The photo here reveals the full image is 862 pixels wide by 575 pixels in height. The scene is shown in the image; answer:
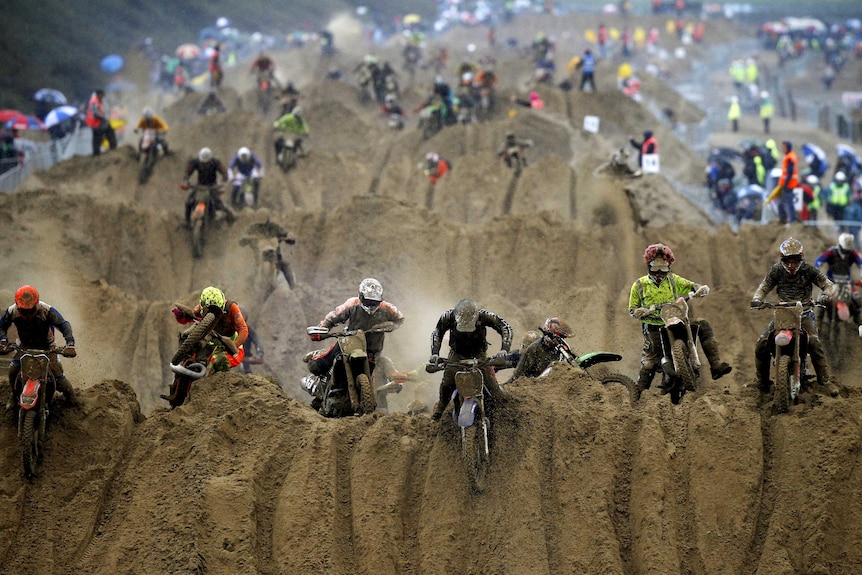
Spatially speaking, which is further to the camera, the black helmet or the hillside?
the black helmet

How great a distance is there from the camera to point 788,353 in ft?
35.4

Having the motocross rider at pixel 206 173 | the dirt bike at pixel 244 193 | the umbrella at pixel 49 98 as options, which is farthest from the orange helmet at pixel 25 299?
the umbrella at pixel 49 98

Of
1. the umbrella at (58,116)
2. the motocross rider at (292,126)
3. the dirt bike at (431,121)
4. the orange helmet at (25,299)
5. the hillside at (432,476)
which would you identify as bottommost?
the hillside at (432,476)

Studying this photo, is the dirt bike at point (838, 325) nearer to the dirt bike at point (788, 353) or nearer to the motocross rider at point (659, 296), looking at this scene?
the motocross rider at point (659, 296)

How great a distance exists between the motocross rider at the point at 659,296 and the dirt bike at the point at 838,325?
16.3 feet

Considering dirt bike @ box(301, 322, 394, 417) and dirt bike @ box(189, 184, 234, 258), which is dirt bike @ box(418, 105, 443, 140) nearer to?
dirt bike @ box(189, 184, 234, 258)

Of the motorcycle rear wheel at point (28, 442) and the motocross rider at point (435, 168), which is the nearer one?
the motorcycle rear wheel at point (28, 442)

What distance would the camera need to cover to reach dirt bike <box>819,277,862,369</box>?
16.0 m

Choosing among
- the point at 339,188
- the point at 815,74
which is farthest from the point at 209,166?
the point at 815,74

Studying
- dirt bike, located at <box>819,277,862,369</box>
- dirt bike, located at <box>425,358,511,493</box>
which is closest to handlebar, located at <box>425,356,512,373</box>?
dirt bike, located at <box>425,358,511,493</box>

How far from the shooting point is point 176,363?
460 inches

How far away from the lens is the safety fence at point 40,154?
80.1 ft

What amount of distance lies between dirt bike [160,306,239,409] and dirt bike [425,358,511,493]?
271cm

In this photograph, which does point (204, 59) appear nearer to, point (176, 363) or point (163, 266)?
point (163, 266)
